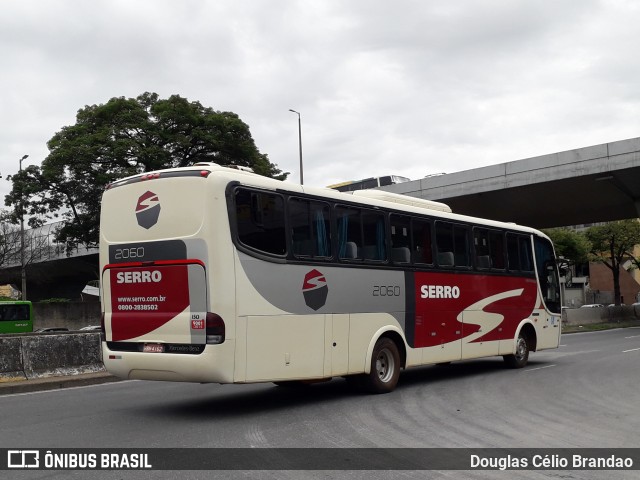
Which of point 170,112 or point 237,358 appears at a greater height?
point 170,112

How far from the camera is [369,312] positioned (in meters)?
11.6

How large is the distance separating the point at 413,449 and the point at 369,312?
423cm

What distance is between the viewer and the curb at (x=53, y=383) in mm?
12547

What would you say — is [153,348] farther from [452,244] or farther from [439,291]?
[452,244]

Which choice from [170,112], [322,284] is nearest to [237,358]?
[322,284]

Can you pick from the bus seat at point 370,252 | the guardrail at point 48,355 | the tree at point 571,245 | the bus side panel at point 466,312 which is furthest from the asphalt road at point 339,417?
the tree at point 571,245

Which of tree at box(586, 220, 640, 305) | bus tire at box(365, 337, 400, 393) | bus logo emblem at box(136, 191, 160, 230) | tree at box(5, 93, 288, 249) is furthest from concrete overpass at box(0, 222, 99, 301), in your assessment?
tree at box(586, 220, 640, 305)

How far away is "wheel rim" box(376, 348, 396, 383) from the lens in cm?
1188

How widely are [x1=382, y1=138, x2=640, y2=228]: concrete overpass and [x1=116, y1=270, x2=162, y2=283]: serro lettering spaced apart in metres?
24.2

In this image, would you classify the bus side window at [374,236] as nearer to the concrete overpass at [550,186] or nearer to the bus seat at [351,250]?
the bus seat at [351,250]

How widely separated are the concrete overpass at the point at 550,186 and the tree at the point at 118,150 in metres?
9.67

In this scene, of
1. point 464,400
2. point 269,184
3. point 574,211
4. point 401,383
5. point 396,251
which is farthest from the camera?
point 574,211

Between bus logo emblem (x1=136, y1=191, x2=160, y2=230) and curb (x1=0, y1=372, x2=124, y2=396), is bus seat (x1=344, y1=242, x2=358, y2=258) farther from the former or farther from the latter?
curb (x1=0, y1=372, x2=124, y2=396)

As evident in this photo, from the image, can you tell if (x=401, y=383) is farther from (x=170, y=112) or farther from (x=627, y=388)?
(x=170, y=112)
